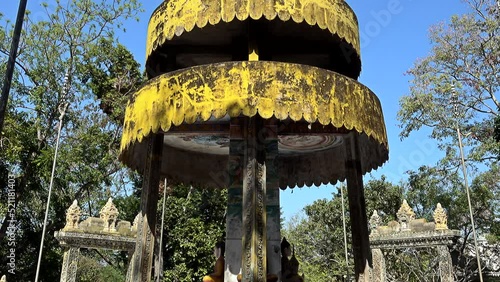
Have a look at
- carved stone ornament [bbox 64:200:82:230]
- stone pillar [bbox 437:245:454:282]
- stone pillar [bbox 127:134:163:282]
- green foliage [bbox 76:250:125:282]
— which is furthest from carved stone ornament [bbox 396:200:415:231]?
green foliage [bbox 76:250:125:282]

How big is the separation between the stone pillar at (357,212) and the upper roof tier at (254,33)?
1.49 metres

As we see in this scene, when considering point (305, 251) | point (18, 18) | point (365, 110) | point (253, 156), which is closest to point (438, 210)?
point (365, 110)

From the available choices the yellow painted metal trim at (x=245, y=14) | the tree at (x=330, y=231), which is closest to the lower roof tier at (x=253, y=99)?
the yellow painted metal trim at (x=245, y=14)

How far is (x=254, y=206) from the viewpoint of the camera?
5.68 m

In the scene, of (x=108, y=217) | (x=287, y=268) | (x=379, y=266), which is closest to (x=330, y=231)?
(x=379, y=266)

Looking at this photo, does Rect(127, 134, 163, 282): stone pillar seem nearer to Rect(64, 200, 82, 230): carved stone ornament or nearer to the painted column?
the painted column

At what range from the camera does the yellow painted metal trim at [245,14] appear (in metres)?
6.27

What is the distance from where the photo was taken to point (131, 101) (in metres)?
6.73

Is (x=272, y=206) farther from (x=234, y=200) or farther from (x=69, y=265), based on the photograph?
(x=69, y=265)

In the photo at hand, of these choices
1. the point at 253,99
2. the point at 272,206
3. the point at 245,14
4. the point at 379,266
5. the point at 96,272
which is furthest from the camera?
the point at 96,272

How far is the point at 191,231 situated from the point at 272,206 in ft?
50.3

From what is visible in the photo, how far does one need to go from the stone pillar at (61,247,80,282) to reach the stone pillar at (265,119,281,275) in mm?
9988

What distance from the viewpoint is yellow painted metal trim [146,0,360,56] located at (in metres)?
6.27

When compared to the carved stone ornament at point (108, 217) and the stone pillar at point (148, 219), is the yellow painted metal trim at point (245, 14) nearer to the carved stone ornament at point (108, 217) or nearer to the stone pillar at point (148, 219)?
the stone pillar at point (148, 219)
